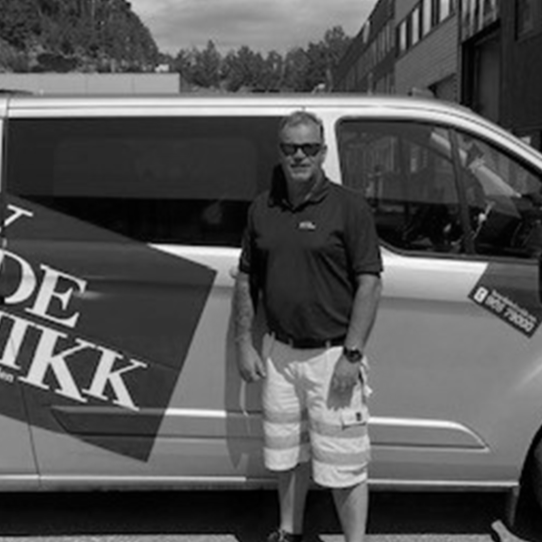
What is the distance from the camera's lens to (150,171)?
3.59 metres

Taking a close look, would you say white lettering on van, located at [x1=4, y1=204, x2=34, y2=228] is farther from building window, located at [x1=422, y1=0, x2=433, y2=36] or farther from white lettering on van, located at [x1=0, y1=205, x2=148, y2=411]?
building window, located at [x1=422, y1=0, x2=433, y2=36]

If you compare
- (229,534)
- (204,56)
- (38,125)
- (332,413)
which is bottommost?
(229,534)

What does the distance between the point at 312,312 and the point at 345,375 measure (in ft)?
0.87

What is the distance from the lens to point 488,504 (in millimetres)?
4305

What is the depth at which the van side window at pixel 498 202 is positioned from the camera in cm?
359

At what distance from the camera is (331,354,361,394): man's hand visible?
322cm

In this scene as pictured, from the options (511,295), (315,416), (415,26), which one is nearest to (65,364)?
(315,416)

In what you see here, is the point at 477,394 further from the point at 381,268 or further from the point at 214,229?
the point at 214,229

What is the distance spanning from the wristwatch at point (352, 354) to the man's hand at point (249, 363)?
38 centimetres

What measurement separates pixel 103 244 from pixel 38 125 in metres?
0.58

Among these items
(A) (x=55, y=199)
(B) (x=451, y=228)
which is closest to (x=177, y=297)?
(A) (x=55, y=199)

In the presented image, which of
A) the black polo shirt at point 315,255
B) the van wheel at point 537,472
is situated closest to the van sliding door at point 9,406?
the black polo shirt at point 315,255

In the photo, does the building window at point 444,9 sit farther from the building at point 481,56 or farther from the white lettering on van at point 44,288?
the white lettering on van at point 44,288

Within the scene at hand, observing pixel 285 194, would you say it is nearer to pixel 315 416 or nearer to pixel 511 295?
pixel 315 416
